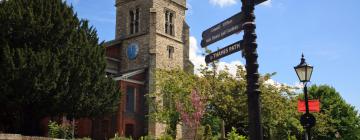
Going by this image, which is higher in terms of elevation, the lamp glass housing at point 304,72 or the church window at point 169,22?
the church window at point 169,22

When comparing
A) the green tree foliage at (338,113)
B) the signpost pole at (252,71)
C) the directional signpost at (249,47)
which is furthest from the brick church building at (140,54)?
the signpost pole at (252,71)

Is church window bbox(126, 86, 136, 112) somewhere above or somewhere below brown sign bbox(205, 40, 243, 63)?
above

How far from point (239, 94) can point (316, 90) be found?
2438 cm

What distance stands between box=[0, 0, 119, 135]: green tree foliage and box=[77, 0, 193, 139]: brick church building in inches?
462

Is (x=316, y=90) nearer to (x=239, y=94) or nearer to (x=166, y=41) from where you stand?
(x=166, y=41)

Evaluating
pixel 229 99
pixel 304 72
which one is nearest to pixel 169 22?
pixel 229 99

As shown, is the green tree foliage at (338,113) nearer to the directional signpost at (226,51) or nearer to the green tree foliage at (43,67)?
the green tree foliage at (43,67)

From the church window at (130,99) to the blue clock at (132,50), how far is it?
569 centimetres

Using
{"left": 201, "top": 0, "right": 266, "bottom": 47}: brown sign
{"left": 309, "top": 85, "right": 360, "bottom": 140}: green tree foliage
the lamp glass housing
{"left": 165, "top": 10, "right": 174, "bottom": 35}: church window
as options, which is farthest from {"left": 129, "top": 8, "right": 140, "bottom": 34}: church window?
{"left": 201, "top": 0, "right": 266, "bottom": 47}: brown sign

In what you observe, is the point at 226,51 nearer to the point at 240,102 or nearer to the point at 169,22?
the point at 240,102

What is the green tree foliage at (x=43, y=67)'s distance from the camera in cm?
2202

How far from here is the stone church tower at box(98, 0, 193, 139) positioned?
3925 centimetres

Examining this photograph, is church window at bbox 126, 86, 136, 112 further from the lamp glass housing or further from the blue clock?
the lamp glass housing

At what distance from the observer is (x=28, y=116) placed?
77.5 feet
